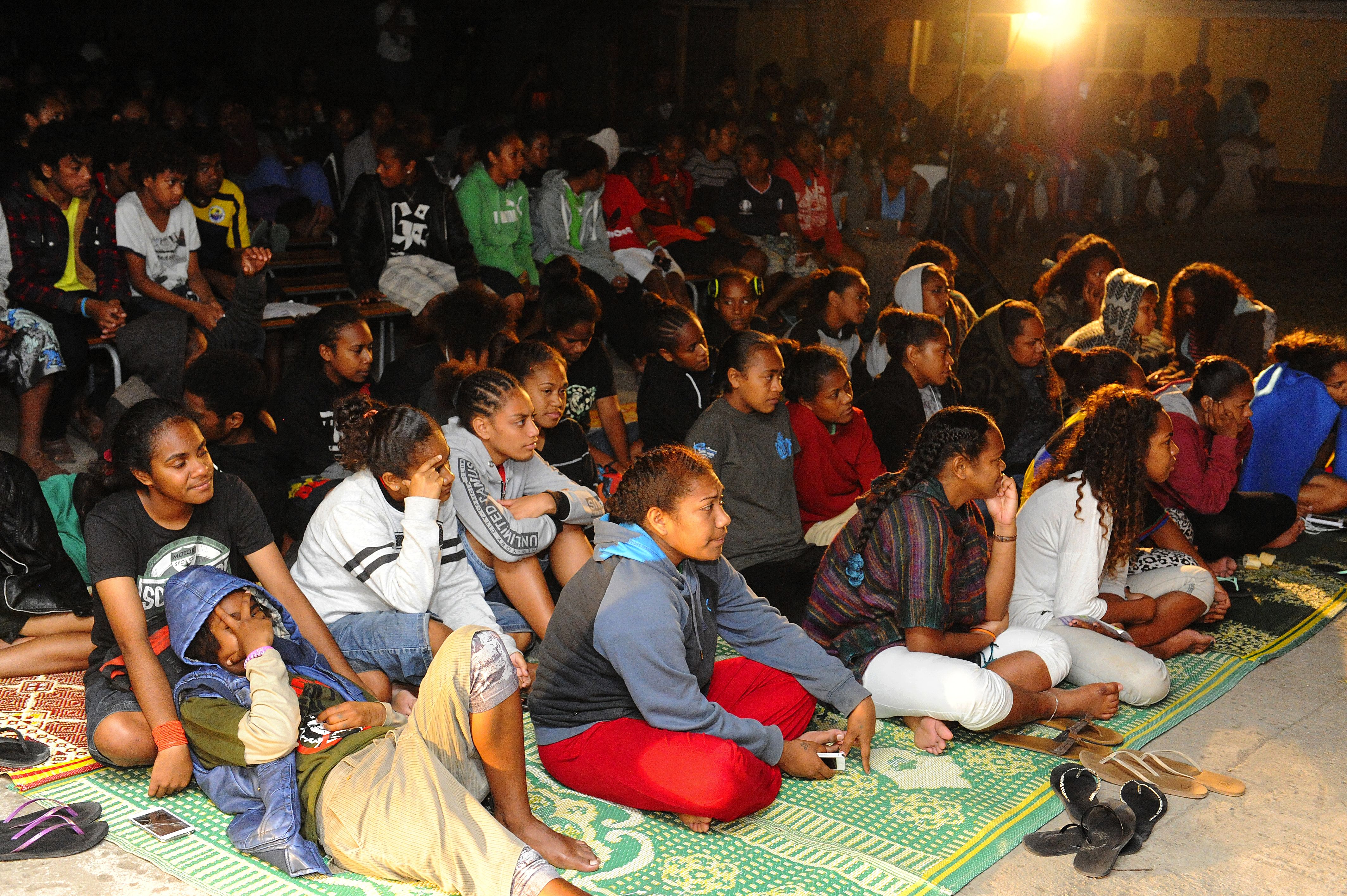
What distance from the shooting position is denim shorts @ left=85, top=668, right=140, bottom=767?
2.89 m

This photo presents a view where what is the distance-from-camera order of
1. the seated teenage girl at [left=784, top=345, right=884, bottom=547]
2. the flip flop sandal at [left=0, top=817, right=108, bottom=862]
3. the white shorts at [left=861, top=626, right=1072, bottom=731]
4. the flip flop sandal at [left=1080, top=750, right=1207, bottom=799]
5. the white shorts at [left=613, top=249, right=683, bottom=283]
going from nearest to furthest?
the flip flop sandal at [left=0, top=817, right=108, bottom=862] → the flip flop sandal at [left=1080, top=750, right=1207, bottom=799] → the white shorts at [left=861, top=626, right=1072, bottom=731] → the seated teenage girl at [left=784, top=345, right=884, bottom=547] → the white shorts at [left=613, top=249, right=683, bottom=283]

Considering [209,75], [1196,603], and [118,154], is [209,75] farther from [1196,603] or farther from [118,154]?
[1196,603]

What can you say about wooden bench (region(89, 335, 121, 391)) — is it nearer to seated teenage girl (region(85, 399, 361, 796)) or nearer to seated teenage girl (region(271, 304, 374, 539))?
seated teenage girl (region(271, 304, 374, 539))

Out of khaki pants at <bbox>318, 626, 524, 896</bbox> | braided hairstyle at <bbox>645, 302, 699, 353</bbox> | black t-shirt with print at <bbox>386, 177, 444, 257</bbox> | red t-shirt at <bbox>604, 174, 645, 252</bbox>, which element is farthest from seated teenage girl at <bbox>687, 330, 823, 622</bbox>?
red t-shirt at <bbox>604, 174, 645, 252</bbox>

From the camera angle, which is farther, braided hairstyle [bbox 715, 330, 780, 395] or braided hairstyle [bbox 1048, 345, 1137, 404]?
braided hairstyle [bbox 1048, 345, 1137, 404]

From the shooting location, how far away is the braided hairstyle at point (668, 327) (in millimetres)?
4789

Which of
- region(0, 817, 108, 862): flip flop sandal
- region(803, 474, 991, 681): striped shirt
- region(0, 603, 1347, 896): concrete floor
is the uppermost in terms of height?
region(803, 474, 991, 681): striped shirt

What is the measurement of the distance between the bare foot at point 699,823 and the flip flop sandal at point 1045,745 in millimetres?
968

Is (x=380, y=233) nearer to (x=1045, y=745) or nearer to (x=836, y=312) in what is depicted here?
(x=836, y=312)

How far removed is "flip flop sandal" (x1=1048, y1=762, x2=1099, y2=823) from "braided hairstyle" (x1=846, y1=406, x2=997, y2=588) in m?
0.73

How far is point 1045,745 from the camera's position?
3.31m

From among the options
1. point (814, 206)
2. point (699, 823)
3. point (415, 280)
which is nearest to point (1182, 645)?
point (699, 823)

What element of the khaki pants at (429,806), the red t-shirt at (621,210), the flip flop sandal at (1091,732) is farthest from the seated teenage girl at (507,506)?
the red t-shirt at (621,210)

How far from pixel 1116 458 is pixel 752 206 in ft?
14.5
